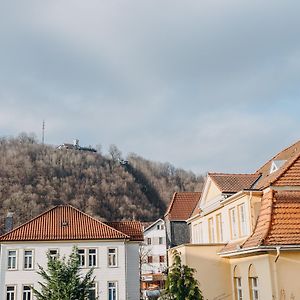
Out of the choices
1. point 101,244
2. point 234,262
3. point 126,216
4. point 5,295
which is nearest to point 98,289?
point 101,244

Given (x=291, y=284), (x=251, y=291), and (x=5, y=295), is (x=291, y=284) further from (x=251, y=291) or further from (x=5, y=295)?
(x=5, y=295)

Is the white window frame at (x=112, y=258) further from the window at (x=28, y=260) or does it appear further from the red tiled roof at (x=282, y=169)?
the red tiled roof at (x=282, y=169)

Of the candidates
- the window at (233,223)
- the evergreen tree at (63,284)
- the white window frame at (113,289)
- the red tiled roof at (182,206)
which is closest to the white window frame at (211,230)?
the window at (233,223)

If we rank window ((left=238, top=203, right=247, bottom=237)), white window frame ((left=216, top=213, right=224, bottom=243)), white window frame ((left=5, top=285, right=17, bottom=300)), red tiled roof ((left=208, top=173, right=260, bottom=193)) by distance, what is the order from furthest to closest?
white window frame ((left=5, top=285, right=17, bottom=300))
white window frame ((left=216, top=213, right=224, bottom=243))
red tiled roof ((left=208, top=173, right=260, bottom=193))
window ((left=238, top=203, right=247, bottom=237))

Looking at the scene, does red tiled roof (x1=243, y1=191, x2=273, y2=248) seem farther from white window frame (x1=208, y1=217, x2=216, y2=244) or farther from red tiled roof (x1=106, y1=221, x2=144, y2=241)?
red tiled roof (x1=106, y1=221, x2=144, y2=241)

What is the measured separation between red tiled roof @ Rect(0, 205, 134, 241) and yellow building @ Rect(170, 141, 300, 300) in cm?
1629

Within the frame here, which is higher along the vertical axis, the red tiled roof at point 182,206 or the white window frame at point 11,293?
the red tiled roof at point 182,206

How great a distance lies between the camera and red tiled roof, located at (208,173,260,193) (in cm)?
2336

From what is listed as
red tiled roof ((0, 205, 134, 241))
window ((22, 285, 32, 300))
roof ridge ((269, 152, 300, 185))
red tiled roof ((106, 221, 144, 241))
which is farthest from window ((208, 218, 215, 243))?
window ((22, 285, 32, 300))

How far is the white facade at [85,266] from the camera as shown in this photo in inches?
1532

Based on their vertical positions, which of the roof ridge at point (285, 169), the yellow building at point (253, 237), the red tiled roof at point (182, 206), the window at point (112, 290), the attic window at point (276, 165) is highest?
the red tiled roof at point (182, 206)

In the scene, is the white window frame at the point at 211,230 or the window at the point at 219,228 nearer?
the window at the point at 219,228

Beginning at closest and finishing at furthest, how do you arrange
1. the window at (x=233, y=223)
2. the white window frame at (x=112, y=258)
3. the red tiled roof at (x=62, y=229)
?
the window at (x=233, y=223), the red tiled roof at (x=62, y=229), the white window frame at (x=112, y=258)

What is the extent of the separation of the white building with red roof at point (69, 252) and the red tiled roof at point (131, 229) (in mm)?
247
